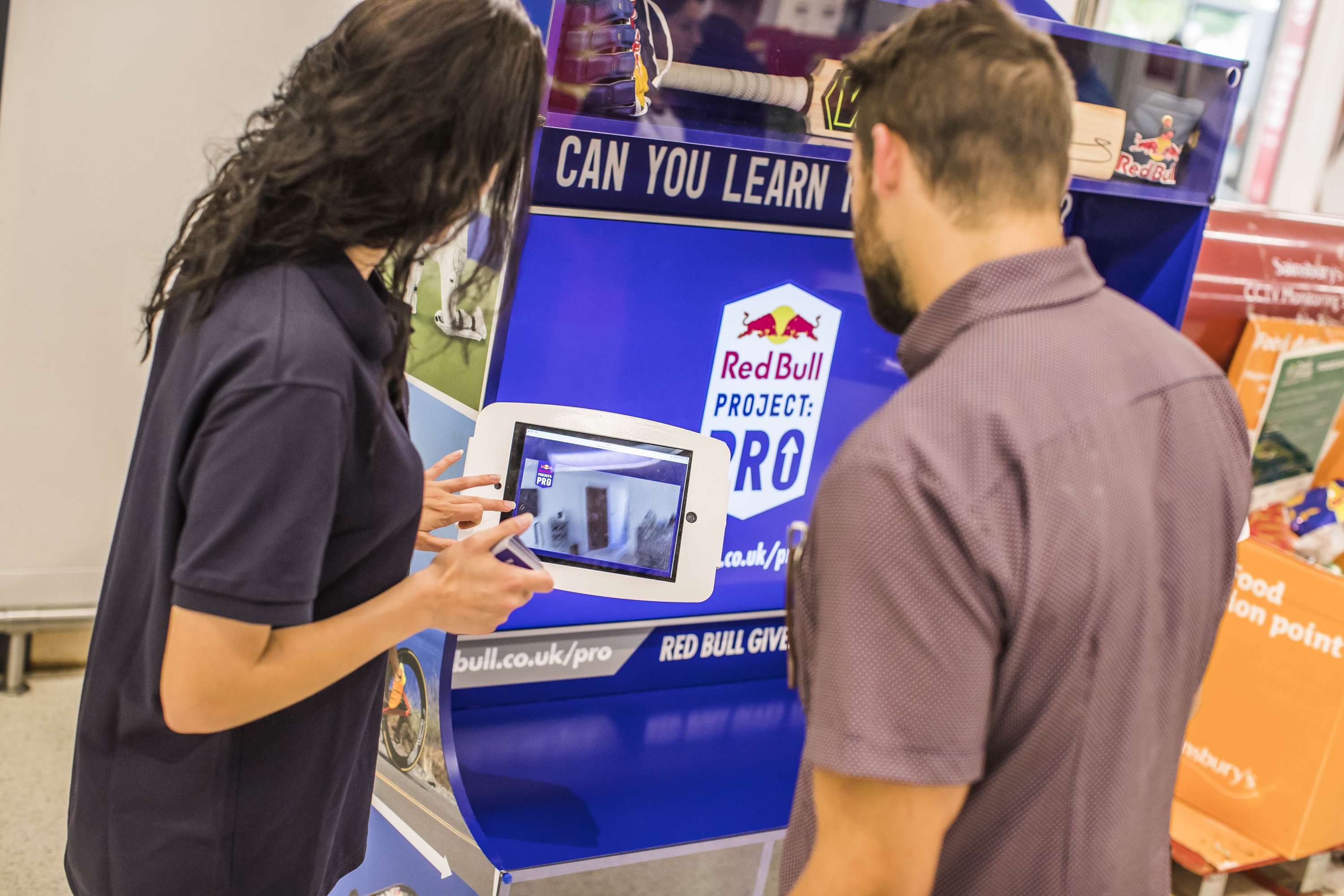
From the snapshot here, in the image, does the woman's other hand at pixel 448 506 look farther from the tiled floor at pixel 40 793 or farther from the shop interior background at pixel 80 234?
the shop interior background at pixel 80 234

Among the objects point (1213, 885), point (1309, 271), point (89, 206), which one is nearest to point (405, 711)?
point (89, 206)

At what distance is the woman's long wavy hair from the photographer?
104 centimetres

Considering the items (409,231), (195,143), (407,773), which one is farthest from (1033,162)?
(195,143)

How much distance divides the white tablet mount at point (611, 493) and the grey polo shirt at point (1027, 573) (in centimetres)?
94

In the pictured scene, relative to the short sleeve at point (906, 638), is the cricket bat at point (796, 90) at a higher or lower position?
higher

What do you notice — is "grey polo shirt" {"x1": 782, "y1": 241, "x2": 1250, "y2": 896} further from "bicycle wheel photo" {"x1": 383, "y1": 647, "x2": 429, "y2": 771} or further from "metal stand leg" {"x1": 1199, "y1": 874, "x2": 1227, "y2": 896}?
"metal stand leg" {"x1": 1199, "y1": 874, "x2": 1227, "y2": 896}

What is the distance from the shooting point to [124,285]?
306 centimetres

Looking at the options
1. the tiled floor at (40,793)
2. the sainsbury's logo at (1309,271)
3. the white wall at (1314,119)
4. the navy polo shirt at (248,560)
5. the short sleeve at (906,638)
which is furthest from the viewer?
the white wall at (1314,119)

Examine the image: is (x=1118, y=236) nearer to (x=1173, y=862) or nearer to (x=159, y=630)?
(x=1173, y=862)

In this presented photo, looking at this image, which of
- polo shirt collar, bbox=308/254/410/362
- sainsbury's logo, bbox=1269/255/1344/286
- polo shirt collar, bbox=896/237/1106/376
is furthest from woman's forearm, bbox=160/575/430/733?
sainsbury's logo, bbox=1269/255/1344/286

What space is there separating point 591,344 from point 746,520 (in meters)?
0.56

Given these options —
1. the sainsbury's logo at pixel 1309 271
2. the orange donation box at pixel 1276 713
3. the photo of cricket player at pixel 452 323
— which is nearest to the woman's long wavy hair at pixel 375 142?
the photo of cricket player at pixel 452 323

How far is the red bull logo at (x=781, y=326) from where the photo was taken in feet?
7.43

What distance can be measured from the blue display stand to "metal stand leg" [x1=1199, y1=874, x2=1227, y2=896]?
4.36 feet
